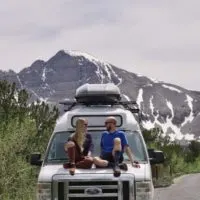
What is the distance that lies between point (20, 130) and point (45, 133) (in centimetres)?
860

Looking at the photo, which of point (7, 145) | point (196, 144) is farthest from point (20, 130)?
point (196, 144)

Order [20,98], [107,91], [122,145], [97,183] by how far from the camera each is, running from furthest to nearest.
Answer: [20,98]
[107,91]
[122,145]
[97,183]

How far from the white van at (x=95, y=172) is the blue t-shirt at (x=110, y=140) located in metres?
0.42

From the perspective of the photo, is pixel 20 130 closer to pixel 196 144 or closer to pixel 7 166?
pixel 7 166

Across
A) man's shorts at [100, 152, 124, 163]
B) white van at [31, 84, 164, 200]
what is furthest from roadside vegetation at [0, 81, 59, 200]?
man's shorts at [100, 152, 124, 163]

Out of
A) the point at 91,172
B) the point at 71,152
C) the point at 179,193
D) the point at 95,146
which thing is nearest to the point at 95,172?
the point at 91,172

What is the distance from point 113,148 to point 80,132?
65cm

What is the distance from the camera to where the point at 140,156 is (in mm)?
11602

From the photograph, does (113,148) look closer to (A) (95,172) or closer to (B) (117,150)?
(B) (117,150)

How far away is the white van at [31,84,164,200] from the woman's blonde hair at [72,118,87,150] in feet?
1.75

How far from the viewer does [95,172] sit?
1030 centimetres

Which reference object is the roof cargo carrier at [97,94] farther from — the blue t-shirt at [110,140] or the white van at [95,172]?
the blue t-shirt at [110,140]

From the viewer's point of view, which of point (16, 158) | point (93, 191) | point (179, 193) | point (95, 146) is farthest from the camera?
point (179, 193)

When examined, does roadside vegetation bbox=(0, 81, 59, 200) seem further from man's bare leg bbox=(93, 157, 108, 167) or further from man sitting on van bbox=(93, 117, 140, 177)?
man's bare leg bbox=(93, 157, 108, 167)
